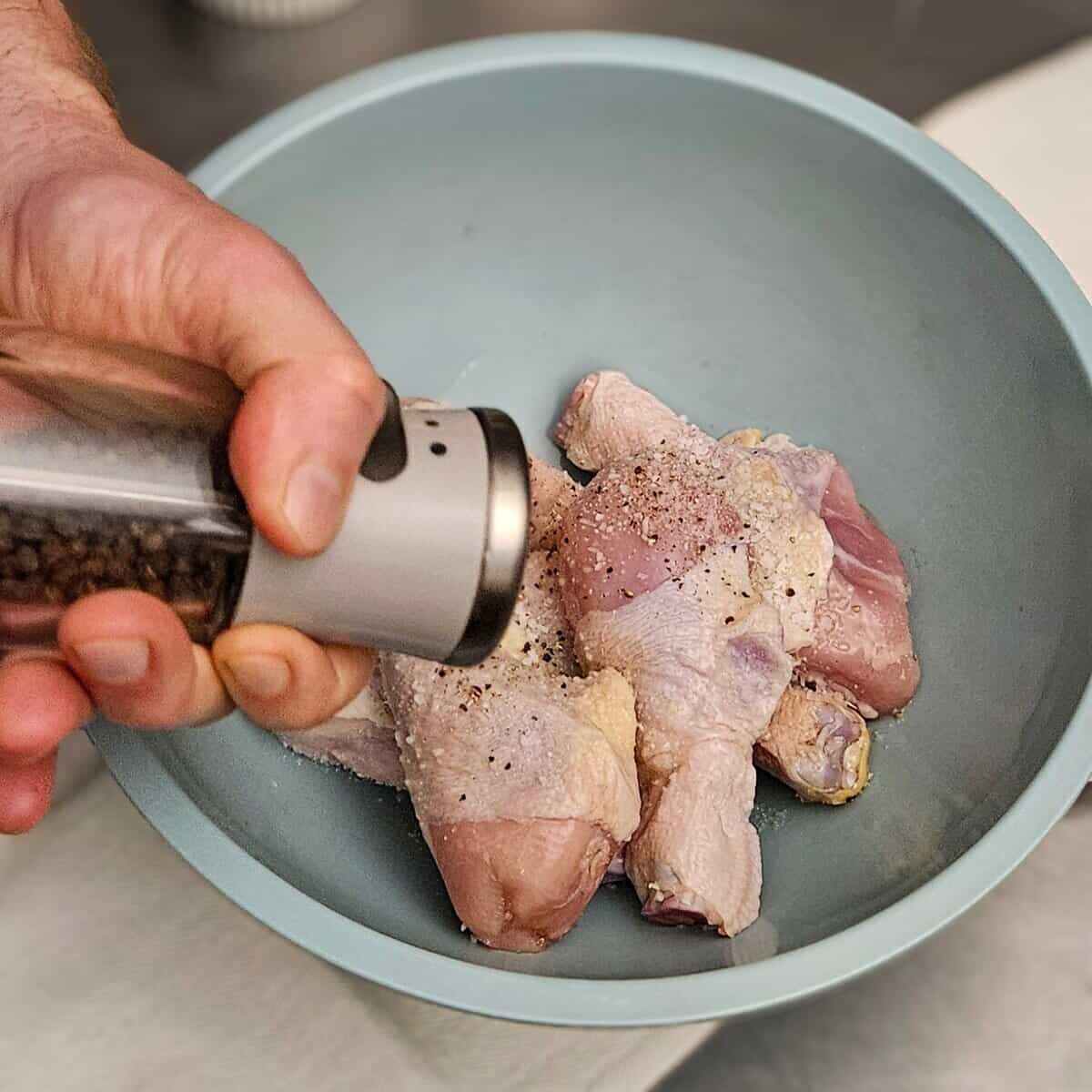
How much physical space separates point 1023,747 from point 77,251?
22.2 inches

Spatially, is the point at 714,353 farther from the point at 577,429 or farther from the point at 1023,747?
the point at 1023,747

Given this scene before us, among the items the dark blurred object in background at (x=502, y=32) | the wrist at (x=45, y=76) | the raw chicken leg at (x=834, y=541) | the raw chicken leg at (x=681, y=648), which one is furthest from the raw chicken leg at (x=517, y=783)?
the dark blurred object in background at (x=502, y=32)

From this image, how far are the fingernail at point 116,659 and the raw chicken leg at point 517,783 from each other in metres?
0.20

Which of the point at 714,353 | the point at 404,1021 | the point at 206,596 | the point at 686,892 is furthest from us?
the point at 714,353

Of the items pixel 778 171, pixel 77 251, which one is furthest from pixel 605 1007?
pixel 778 171

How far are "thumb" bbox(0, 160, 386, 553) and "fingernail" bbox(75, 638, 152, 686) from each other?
0.26 feet

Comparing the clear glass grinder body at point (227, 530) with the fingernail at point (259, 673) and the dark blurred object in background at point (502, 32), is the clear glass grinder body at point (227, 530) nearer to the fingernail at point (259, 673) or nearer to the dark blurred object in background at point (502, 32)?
the fingernail at point (259, 673)

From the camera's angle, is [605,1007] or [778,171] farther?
[778,171]

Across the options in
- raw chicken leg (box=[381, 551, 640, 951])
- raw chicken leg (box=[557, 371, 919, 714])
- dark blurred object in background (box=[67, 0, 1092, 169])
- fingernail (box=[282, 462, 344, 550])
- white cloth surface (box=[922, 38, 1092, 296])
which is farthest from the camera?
dark blurred object in background (box=[67, 0, 1092, 169])

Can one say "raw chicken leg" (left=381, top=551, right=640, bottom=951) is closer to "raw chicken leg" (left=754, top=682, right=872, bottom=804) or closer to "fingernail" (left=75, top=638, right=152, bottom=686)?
"raw chicken leg" (left=754, top=682, right=872, bottom=804)

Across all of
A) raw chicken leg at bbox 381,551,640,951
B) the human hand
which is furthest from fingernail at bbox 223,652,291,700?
raw chicken leg at bbox 381,551,640,951

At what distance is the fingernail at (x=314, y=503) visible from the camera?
18.8 inches

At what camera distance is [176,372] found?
58 cm

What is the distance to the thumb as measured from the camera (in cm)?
50
